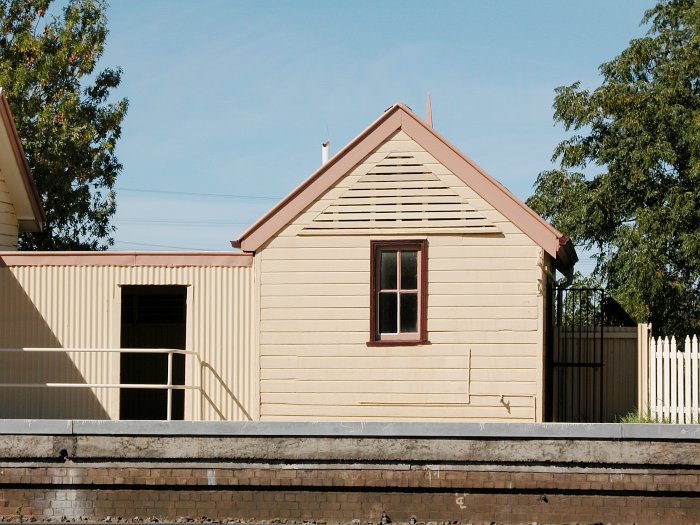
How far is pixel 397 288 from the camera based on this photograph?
58.0ft

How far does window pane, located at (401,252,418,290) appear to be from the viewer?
58.1 feet

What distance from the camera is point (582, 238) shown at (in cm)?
3000

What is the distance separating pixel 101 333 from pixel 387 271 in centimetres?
455

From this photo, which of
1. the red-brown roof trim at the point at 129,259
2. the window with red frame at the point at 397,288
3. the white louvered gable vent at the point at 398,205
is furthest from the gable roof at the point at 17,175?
the window with red frame at the point at 397,288

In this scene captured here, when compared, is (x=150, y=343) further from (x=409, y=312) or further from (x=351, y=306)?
(x=409, y=312)

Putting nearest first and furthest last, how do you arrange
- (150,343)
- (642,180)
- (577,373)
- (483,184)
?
(483,184), (577,373), (150,343), (642,180)

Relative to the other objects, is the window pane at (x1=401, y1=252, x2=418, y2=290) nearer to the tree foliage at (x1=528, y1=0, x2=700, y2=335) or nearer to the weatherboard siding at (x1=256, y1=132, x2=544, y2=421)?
the weatherboard siding at (x1=256, y1=132, x2=544, y2=421)

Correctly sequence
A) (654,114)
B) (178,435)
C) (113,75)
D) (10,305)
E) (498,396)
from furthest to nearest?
1. (113,75)
2. (654,114)
3. (10,305)
4. (498,396)
5. (178,435)

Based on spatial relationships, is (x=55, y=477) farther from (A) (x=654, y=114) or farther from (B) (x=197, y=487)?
(A) (x=654, y=114)

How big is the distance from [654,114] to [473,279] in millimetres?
13121

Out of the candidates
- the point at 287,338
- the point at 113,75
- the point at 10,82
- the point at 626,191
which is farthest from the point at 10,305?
the point at 626,191

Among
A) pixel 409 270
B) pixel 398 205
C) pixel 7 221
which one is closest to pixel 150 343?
pixel 7 221

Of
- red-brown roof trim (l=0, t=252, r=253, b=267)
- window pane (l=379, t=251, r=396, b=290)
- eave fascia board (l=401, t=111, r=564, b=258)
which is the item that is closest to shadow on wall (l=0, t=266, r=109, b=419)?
red-brown roof trim (l=0, t=252, r=253, b=267)

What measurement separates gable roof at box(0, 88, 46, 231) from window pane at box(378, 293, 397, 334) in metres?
7.48
